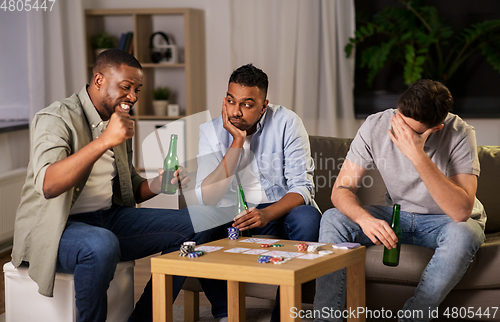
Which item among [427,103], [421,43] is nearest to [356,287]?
[427,103]

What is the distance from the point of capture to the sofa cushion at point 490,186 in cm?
231

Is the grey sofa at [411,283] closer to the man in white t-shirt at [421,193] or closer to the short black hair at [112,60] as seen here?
the man in white t-shirt at [421,193]

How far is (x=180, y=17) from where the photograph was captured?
413 cm

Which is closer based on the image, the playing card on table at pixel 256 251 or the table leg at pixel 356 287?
the playing card on table at pixel 256 251

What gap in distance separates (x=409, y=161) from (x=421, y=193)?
13cm

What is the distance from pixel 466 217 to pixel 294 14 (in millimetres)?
2523

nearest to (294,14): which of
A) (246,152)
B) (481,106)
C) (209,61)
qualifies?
(209,61)

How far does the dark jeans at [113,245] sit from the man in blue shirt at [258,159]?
0.25 m

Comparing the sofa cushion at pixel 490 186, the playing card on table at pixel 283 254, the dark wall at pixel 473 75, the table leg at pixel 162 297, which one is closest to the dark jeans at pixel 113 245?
the table leg at pixel 162 297

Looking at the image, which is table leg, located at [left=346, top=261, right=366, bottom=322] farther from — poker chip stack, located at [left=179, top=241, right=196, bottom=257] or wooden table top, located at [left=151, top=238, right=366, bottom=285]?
poker chip stack, located at [left=179, top=241, right=196, bottom=257]

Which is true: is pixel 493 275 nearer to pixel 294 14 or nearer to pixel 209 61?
pixel 294 14

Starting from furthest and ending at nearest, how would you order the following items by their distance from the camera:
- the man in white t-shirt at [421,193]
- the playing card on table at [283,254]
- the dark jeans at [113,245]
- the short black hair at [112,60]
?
the short black hair at [112,60] → the man in white t-shirt at [421,193] → the dark jeans at [113,245] → the playing card on table at [283,254]

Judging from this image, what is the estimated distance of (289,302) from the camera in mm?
1356

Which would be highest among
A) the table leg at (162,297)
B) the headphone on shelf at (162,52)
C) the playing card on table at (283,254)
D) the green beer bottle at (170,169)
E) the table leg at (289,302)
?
the headphone on shelf at (162,52)
